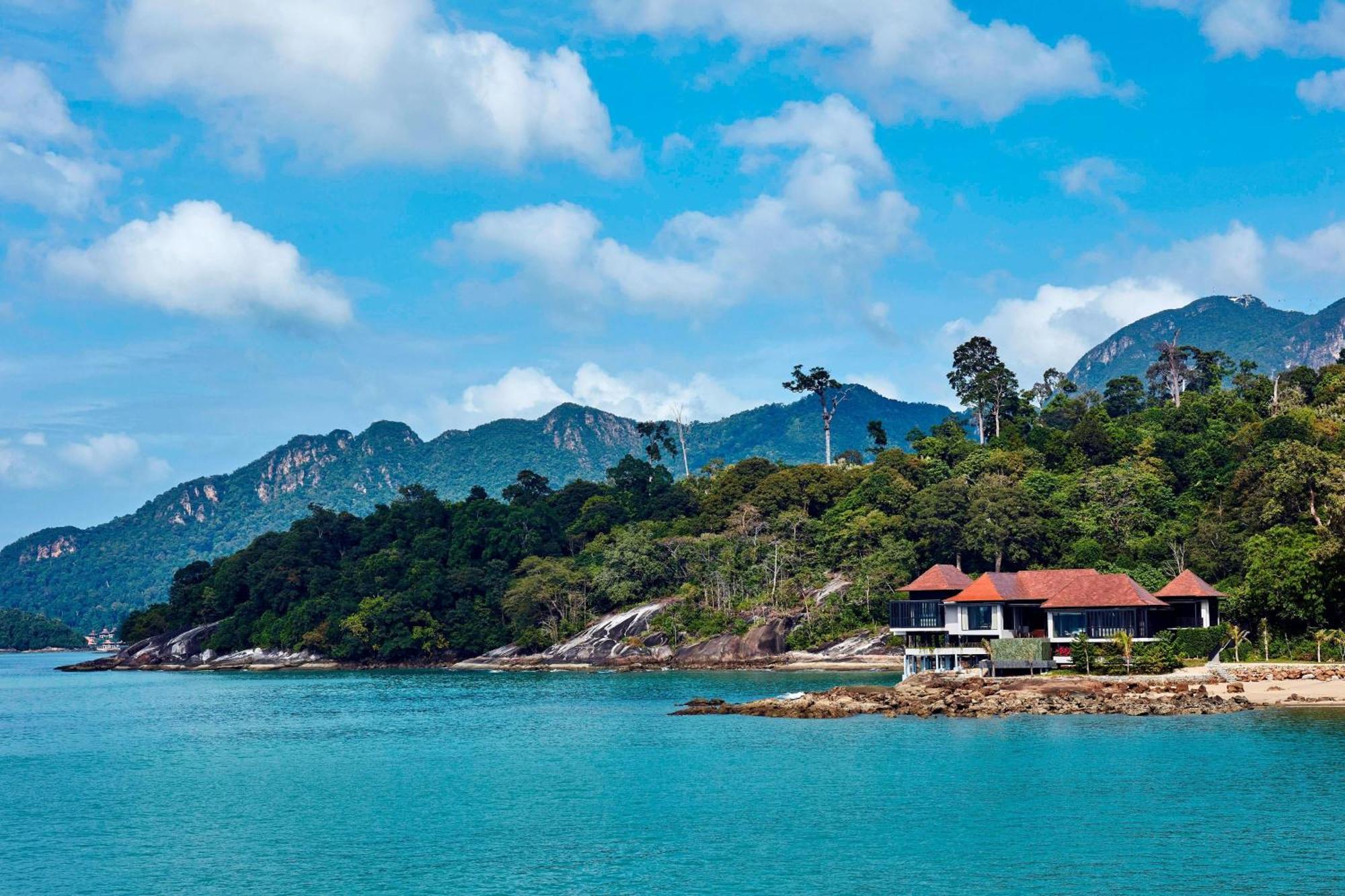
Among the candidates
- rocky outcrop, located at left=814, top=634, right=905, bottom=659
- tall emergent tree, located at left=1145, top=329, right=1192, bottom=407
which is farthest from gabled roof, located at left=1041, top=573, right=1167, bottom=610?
tall emergent tree, located at left=1145, top=329, right=1192, bottom=407

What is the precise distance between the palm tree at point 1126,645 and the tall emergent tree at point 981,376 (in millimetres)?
49257

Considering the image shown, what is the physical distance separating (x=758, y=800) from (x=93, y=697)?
199 feet

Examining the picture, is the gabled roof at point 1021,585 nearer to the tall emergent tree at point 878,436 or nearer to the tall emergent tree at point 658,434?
the tall emergent tree at point 878,436

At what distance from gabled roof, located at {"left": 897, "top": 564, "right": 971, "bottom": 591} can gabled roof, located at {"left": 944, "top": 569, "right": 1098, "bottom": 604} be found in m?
1.21

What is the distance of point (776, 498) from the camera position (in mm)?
95062

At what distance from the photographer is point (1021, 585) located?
61875 mm

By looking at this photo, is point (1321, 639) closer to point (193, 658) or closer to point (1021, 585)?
point (1021, 585)

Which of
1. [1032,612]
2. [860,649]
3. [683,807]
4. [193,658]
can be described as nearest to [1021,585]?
[1032,612]

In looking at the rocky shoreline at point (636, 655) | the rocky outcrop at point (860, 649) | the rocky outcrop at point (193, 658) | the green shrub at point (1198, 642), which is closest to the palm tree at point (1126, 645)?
the green shrub at point (1198, 642)

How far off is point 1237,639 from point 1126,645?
20.0 ft

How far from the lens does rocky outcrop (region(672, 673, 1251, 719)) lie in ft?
156

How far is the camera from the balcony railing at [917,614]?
63.1 metres

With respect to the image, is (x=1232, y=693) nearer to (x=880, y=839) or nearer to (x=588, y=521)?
(x=880, y=839)

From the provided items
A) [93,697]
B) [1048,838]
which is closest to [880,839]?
[1048,838]
